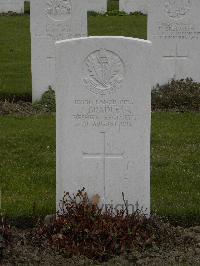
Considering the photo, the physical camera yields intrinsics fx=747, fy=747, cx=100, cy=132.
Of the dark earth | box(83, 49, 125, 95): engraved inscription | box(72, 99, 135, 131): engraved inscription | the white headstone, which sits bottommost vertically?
the dark earth

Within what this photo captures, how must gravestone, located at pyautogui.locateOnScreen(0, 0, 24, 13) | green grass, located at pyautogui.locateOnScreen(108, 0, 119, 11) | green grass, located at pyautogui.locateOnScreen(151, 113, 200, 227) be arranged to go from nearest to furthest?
green grass, located at pyautogui.locateOnScreen(151, 113, 200, 227) → gravestone, located at pyautogui.locateOnScreen(0, 0, 24, 13) → green grass, located at pyautogui.locateOnScreen(108, 0, 119, 11)

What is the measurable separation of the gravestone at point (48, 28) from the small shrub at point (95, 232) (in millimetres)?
5790

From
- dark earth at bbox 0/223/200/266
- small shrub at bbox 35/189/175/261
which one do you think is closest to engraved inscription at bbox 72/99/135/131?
small shrub at bbox 35/189/175/261

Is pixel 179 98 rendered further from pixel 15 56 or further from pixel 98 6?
pixel 98 6

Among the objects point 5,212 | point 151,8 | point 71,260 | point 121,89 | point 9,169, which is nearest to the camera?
point 71,260

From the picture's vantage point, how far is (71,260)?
5.51 metres

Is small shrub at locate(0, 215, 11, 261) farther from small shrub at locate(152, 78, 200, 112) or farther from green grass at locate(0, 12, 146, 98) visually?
green grass at locate(0, 12, 146, 98)

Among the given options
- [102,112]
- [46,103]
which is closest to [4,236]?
[102,112]

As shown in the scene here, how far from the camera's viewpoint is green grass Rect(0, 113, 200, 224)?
6.49 m

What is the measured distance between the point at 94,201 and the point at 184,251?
2.67ft

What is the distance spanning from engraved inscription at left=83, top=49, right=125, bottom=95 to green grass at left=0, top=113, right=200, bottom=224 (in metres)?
1.21

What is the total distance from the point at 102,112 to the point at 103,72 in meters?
0.32

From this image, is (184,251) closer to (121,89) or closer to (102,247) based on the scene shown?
(102,247)

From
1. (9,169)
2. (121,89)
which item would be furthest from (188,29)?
(121,89)
